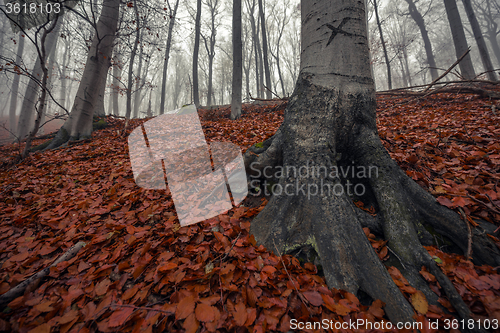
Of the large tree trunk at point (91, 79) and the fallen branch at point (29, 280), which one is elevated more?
the large tree trunk at point (91, 79)

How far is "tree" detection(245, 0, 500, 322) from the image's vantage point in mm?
1271

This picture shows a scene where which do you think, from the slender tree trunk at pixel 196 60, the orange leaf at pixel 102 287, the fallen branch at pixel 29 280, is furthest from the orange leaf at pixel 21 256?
the slender tree trunk at pixel 196 60

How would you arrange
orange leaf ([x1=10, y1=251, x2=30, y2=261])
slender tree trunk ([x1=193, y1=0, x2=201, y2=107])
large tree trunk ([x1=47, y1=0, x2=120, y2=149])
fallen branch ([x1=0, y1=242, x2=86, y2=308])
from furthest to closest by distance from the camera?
slender tree trunk ([x1=193, y1=0, x2=201, y2=107])
large tree trunk ([x1=47, y1=0, x2=120, y2=149])
orange leaf ([x1=10, y1=251, x2=30, y2=261])
fallen branch ([x1=0, y1=242, x2=86, y2=308])

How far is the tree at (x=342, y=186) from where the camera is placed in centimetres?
127

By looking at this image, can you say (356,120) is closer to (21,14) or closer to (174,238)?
(174,238)

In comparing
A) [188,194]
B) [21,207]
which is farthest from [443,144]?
[21,207]

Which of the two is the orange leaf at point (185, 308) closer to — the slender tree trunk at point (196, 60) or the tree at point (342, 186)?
the tree at point (342, 186)

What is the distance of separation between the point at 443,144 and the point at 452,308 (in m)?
2.04

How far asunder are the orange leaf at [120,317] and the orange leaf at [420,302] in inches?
66.9

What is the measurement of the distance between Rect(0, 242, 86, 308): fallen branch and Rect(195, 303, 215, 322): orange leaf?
1.31 metres

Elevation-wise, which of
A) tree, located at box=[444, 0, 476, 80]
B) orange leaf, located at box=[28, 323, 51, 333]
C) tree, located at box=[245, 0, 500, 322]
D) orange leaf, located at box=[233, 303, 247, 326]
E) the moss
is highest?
tree, located at box=[444, 0, 476, 80]

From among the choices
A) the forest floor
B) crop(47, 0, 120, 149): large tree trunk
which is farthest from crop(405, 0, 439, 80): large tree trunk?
crop(47, 0, 120, 149): large tree trunk

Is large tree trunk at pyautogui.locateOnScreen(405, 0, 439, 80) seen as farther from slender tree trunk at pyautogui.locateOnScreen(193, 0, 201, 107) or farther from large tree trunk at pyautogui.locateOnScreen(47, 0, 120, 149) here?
large tree trunk at pyautogui.locateOnScreen(47, 0, 120, 149)

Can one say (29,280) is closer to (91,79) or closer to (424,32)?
(91,79)
